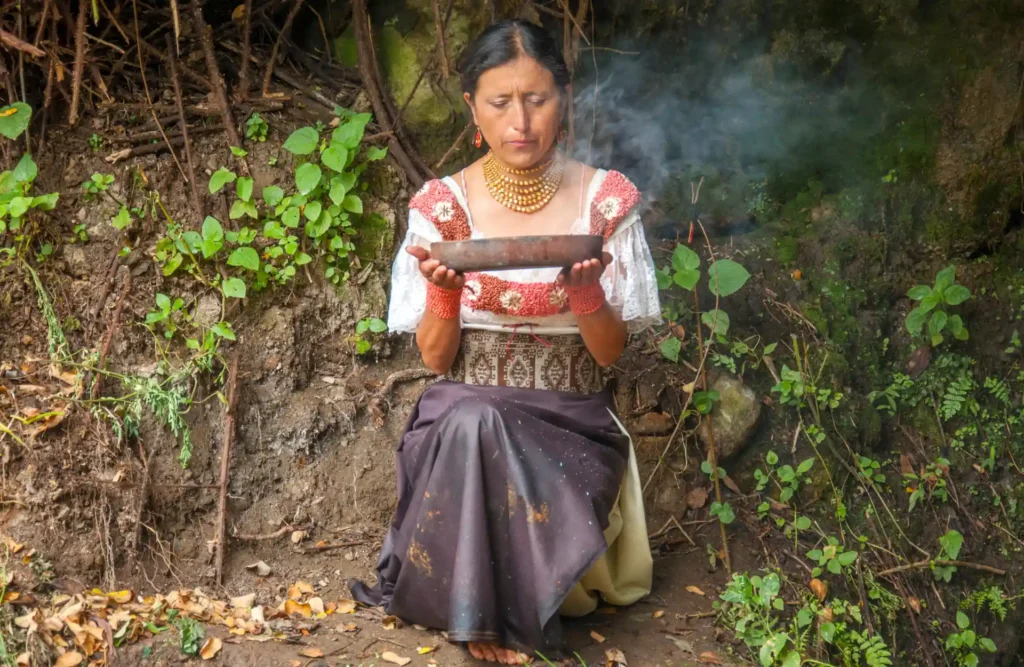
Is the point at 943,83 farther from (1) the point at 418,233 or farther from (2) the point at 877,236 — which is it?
(1) the point at 418,233

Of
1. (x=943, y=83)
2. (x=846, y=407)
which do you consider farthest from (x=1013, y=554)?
(x=943, y=83)

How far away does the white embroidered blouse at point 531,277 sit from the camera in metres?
3.31

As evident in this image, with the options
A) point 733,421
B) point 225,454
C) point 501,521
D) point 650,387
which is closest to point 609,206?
point 501,521

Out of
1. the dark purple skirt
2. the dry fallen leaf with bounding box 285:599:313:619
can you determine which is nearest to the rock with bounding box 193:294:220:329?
the dry fallen leaf with bounding box 285:599:313:619

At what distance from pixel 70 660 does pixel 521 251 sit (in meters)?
1.90

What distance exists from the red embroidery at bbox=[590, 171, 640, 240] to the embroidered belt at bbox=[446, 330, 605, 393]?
0.38 m

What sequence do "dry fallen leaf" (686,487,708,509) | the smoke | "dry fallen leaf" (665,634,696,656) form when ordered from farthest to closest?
1. the smoke
2. "dry fallen leaf" (686,487,708,509)
3. "dry fallen leaf" (665,634,696,656)

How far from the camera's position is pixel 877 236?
4.49 meters

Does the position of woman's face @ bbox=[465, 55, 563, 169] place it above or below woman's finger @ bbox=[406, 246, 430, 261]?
above

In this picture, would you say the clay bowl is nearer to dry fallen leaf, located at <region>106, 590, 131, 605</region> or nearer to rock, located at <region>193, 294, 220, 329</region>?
rock, located at <region>193, 294, 220, 329</region>

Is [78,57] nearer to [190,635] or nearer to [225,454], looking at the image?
[225,454]

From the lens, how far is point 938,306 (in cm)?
421

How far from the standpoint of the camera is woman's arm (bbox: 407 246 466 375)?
3.03m

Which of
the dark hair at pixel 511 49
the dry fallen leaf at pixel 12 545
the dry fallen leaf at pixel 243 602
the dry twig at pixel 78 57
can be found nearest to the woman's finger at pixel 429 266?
the dark hair at pixel 511 49
